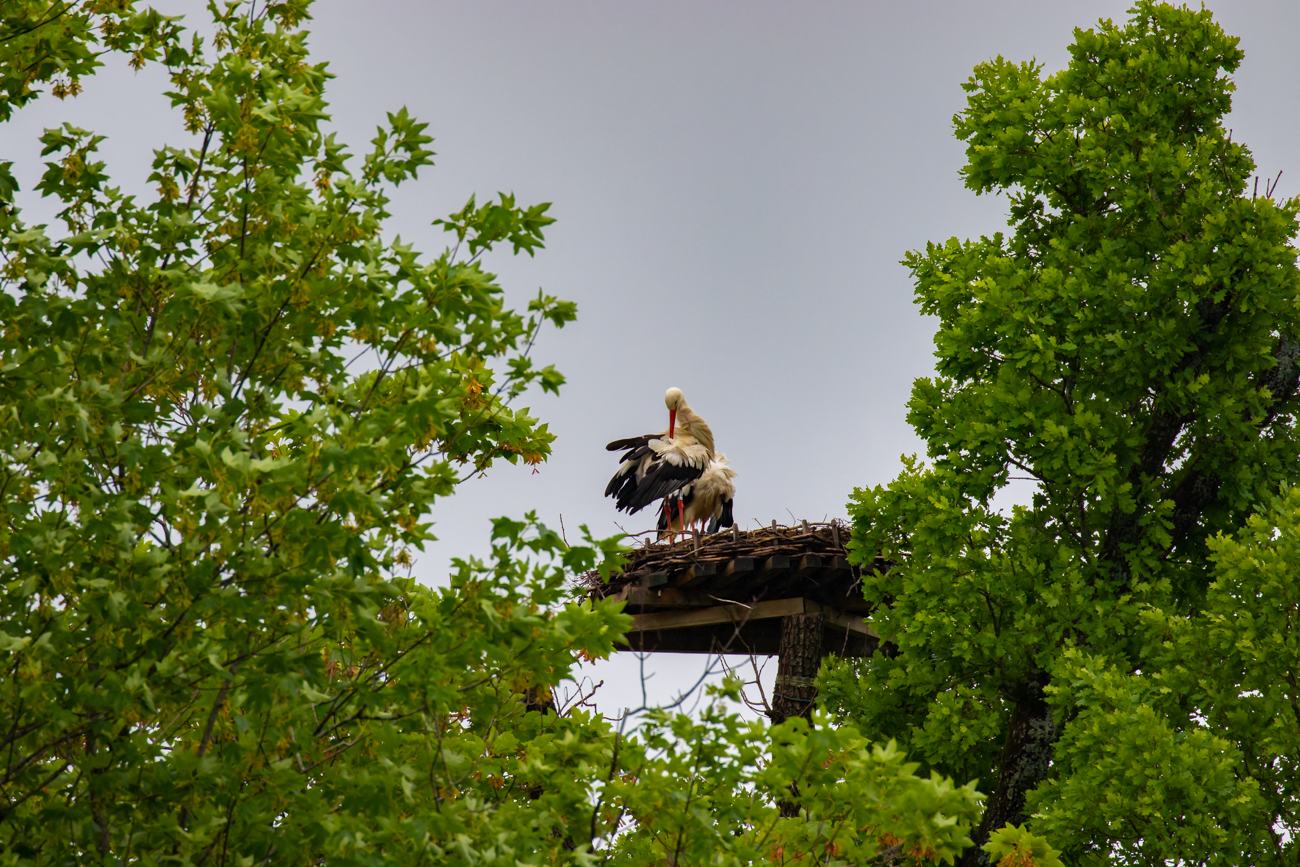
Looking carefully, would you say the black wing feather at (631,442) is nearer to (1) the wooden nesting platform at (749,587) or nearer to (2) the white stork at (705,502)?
(2) the white stork at (705,502)

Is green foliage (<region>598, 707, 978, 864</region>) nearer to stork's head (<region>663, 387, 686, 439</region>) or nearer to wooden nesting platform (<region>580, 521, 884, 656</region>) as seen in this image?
wooden nesting platform (<region>580, 521, 884, 656</region>)

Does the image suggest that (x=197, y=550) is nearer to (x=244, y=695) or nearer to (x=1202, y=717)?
(x=244, y=695)

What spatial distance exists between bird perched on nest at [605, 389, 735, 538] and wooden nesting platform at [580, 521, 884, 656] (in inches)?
98.2

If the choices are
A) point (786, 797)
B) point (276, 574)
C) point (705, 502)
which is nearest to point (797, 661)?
point (705, 502)

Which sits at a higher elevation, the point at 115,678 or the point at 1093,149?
the point at 1093,149

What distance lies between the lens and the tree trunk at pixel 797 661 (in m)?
12.5

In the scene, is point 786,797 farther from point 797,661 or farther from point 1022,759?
point 797,661

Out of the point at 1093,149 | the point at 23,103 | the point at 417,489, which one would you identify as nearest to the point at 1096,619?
the point at 1093,149

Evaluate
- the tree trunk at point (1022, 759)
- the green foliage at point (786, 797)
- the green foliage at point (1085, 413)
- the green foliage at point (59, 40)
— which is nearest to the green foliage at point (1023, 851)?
the green foliage at point (786, 797)

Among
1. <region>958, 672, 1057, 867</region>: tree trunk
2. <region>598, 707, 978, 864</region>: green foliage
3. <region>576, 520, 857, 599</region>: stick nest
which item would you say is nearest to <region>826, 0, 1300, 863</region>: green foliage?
<region>958, 672, 1057, 867</region>: tree trunk

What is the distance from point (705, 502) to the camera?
16.3 m

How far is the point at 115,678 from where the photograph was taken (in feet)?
15.0

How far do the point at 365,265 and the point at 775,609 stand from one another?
27.7 ft

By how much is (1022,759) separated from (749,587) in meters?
4.04
